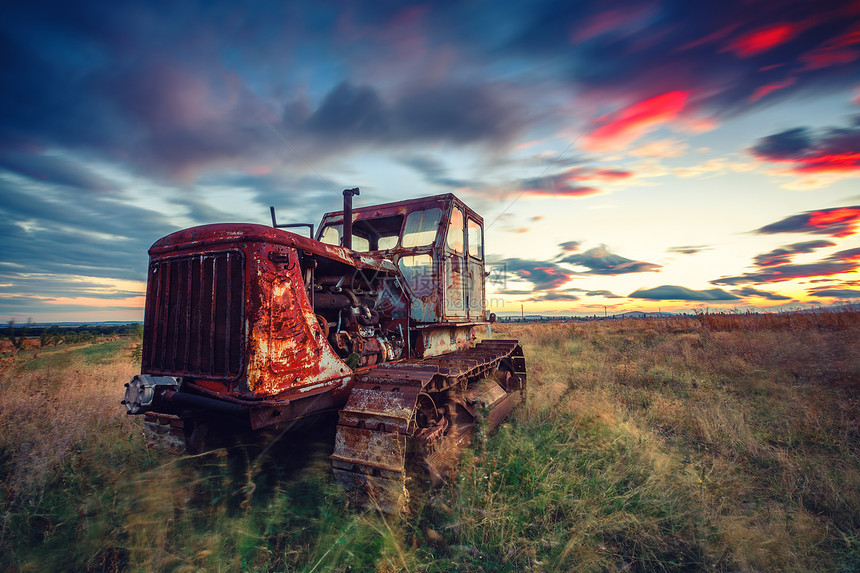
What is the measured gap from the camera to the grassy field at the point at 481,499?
8.90ft

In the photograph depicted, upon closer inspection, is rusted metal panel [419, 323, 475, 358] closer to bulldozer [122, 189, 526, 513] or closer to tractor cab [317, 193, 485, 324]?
tractor cab [317, 193, 485, 324]

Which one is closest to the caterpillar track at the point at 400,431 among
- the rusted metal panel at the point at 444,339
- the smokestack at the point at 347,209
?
the rusted metal panel at the point at 444,339

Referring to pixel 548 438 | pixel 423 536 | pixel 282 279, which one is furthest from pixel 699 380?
pixel 282 279

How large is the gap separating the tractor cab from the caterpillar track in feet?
4.38

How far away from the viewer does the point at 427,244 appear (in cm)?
594

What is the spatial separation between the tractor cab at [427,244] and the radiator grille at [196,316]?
3040 mm

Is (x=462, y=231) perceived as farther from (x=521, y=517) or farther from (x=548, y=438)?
(x=521, y=517)

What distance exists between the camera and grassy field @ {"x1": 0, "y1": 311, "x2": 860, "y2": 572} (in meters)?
2.71

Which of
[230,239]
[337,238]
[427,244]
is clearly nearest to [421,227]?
[427,244]

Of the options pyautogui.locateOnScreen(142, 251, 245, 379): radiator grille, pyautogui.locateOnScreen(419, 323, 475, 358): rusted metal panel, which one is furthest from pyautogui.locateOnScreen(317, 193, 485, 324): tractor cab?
pyautogui.locateOnScreen(142, 251, 245, 379): radiator grille

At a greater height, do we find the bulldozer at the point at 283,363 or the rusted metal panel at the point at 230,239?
the rusted metal panel at the point at 230,239

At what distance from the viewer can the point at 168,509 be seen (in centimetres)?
298

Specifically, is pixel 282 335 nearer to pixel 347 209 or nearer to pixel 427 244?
pixel 347 209

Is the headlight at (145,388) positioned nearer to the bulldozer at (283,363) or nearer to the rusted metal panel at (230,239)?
the bulldozer at (283,363)
